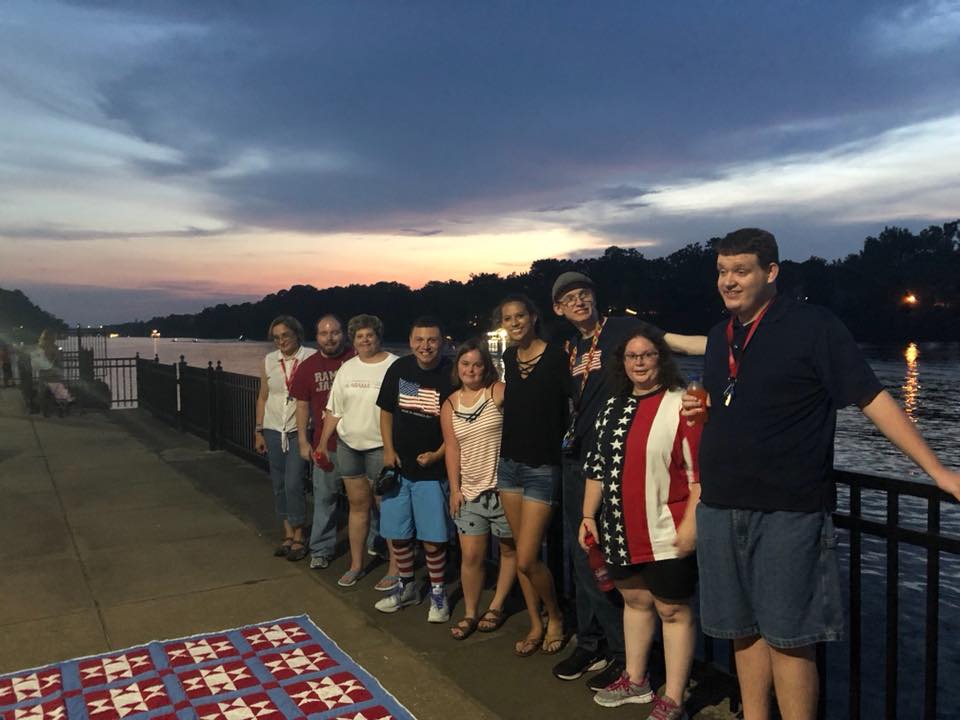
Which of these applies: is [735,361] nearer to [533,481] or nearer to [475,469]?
[533,481]

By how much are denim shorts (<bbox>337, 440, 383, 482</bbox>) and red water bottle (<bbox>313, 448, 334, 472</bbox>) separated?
232mm

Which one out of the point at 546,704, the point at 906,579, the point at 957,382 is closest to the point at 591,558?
the point at 546,704

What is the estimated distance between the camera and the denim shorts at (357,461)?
530cm

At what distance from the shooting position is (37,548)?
6.46 m

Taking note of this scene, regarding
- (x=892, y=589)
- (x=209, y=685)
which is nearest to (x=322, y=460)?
(x=209, y=685)

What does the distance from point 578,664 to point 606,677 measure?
202 mm

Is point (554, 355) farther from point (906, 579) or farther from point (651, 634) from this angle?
point (906, 579)

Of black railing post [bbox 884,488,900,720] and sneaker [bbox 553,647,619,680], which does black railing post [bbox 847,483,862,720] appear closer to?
black railing post [bbox 884,488,900,720]

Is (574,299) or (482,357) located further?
(482,357)

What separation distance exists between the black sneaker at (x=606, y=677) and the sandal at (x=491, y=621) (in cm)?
84

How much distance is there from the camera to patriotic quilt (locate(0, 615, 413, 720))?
12.0 feet

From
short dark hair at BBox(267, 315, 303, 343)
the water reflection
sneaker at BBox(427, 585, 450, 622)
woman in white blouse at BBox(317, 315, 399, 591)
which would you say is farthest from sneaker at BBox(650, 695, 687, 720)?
the water reflection

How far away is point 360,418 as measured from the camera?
17.3ft

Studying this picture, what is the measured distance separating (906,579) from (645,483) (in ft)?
37.8
